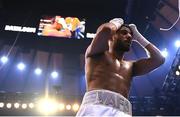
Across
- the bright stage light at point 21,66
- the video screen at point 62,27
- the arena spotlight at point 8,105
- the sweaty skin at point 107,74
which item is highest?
the video screen at point 62,27

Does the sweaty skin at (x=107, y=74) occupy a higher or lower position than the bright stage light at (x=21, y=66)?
lower

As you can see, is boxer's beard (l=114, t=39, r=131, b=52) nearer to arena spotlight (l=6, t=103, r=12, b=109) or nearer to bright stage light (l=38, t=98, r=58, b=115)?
bright stage light (l=38, t=98, r=58, b=115)

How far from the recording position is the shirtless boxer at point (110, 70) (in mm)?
1454

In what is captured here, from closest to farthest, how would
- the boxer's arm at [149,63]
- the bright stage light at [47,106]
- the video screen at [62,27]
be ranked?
1. the boxer's arm at [149,63]
2. the video screen at [62,27]
3. the bright stage light at [47,106]

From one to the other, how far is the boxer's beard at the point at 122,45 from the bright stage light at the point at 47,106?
516 cm

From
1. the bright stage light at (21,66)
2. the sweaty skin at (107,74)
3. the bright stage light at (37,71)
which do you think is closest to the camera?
the sweaty skin at (107,74)

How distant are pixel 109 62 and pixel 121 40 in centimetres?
13

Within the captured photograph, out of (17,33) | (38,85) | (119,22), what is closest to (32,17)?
(17,33)

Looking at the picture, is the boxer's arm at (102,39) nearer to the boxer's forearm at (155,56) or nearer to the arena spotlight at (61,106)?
the boxer's forearm at (155,56)

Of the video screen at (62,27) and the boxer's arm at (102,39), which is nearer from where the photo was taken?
the boxer's arm at (102,39)

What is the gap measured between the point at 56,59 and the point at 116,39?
5971 mm

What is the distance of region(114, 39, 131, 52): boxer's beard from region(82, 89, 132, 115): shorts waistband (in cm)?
27

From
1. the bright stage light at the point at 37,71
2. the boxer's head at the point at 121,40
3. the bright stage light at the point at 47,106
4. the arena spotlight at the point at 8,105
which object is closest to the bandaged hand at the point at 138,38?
the boxer's head at the point at 121,40

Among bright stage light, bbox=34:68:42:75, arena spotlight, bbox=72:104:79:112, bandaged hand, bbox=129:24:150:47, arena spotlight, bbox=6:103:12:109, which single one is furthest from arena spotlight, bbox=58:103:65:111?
bandaged hand, bbox=129:24:150:47
